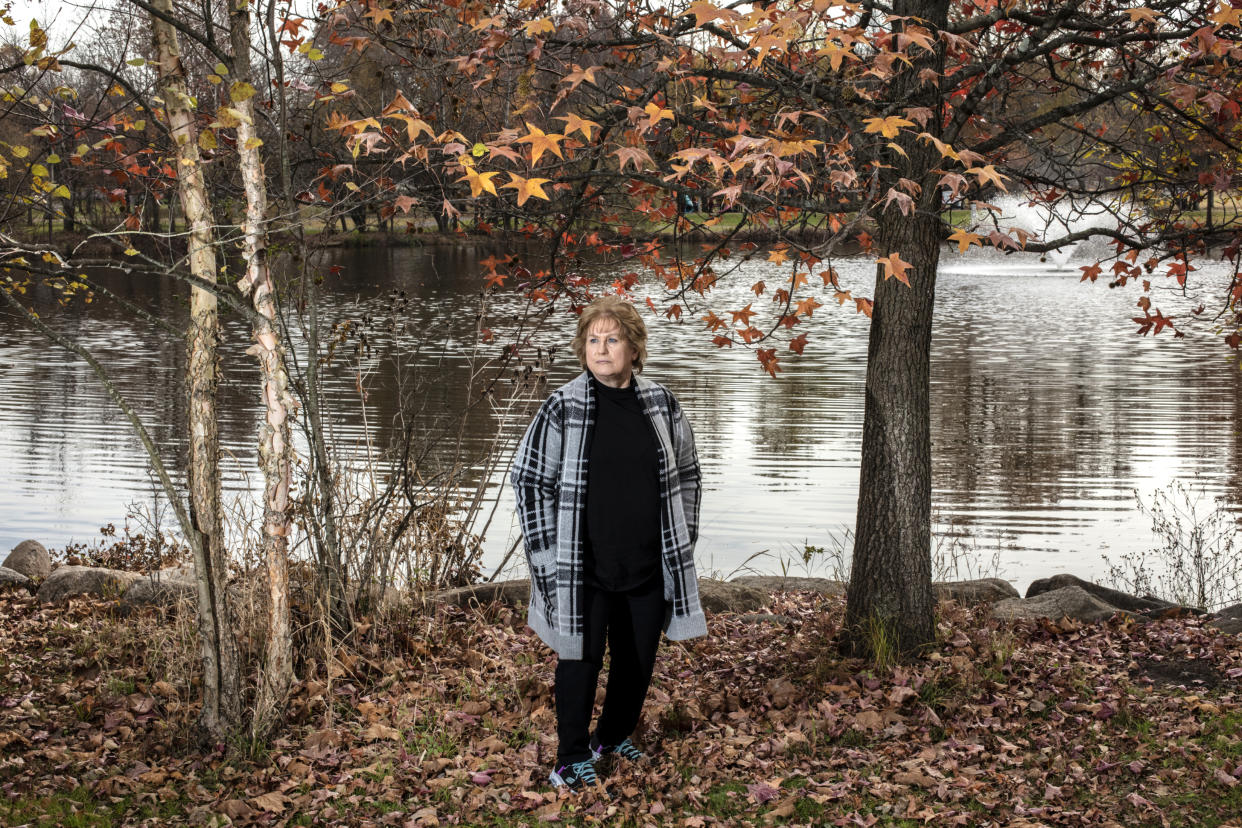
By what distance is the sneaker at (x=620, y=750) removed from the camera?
4879 mm

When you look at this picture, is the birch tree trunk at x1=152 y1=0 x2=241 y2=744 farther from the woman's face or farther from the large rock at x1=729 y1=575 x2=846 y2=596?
the large rock at x1=729 y1=575 x2=846 y2=596

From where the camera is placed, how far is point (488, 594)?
762 centimetres

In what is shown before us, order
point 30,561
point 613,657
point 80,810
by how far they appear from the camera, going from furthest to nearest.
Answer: point 30,561 < point 613,657 < point 80,810

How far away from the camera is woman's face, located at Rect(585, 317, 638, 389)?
452 centimetres

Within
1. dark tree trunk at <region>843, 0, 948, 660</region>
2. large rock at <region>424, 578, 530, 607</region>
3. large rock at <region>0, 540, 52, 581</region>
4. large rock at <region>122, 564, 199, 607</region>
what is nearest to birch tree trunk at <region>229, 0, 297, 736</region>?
large rock at <region>122, 564, 199, 607</region>

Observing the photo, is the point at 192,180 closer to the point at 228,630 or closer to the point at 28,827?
the point at 228,630

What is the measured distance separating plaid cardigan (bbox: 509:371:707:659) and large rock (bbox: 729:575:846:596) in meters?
4.03

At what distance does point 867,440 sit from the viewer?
20.2 feet

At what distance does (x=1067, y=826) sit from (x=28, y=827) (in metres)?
3.81

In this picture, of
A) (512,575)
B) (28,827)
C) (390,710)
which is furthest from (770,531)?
(28,827)

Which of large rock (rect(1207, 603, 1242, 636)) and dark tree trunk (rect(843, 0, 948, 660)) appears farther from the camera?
large rock (rect(1207, 603, 1242, 636))

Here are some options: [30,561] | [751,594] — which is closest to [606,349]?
[751,594]

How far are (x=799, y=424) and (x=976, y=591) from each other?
755 cm

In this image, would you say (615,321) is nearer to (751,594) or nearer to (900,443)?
(900,443)
